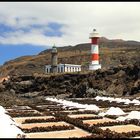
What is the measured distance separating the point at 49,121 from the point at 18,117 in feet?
16.0

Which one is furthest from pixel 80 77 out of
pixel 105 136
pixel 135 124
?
pixel 105 136

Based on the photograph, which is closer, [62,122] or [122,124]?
[122,124]

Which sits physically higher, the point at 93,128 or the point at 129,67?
the point at 129,67

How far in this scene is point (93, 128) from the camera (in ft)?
84.9

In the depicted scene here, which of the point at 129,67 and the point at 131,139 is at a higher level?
the point at 129,67

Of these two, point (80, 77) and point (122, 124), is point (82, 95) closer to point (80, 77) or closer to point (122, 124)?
point (80, 77)

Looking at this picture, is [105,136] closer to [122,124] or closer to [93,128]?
[93,128]

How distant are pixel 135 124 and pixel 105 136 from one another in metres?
6.95

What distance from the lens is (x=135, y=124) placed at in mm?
29047

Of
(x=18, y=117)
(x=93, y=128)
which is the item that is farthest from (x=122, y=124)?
(x=18, y=117)

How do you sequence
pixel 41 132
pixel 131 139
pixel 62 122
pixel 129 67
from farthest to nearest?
pixel 129 67 → pixel 62 122 → pixel 41 132 → pixel 131 139

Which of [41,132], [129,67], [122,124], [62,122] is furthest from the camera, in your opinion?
[129,67]

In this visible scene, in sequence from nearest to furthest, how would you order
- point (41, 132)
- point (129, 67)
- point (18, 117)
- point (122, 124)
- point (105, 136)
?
1. point (105, 136)
2. point (41, 132)
3. point (122, 124)
4. point (18, 117)
5. point (129, 67)

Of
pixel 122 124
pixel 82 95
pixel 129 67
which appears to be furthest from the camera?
pixel 129 67
